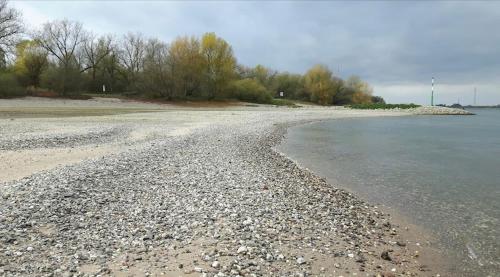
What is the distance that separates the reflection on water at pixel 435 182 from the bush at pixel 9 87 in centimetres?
5002

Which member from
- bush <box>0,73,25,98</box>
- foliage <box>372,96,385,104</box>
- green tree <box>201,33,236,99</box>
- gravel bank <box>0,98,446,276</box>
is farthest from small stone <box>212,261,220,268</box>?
foliage <box>372,96,385,104</box>

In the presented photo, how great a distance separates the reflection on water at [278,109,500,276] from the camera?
27.7ft

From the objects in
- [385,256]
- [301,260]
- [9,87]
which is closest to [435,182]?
[385,256]

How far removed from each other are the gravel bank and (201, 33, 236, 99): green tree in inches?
2535

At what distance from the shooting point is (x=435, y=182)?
14633mm

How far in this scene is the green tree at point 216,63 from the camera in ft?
251

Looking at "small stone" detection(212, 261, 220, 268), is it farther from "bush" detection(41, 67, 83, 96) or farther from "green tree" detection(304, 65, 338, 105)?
"green tree" detection(304, 65, 338, 105)

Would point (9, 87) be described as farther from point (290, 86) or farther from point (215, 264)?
point (290, 86)

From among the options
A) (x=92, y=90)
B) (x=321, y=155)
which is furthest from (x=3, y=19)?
(x=321, y=155)

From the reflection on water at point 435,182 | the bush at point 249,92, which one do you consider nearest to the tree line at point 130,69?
the bush at point 249,92

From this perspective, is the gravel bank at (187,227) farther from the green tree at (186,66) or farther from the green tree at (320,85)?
the green tree at (320,85)

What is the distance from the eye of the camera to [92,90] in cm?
7962

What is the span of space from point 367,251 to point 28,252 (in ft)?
18.6

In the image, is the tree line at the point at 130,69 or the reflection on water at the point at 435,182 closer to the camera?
the reflection on water at the point at 435,182
